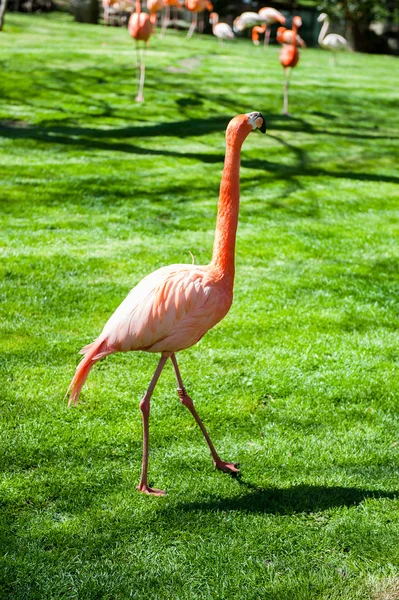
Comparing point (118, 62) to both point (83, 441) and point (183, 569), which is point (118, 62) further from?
point (183, 569)

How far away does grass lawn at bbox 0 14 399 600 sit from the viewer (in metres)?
3.03

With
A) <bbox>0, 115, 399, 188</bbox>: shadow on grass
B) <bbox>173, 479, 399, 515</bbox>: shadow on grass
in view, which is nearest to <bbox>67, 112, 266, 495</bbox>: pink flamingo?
<bbox>173, 479, 399, 515</bbox>: shadow on grass

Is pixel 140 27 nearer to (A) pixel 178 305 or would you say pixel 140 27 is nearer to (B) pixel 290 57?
(B) pixel 290 57

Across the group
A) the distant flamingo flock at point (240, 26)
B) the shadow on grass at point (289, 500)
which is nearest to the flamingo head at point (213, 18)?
the distant flamingo flock at point (240, 26)

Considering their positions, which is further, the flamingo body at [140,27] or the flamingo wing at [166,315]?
the flamingo body at [140,27]

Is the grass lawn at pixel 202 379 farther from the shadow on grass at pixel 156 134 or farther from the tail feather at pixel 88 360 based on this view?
the tail feather at pixel 88 360

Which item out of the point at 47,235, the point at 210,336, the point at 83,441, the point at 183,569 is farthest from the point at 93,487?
the point at 47,235

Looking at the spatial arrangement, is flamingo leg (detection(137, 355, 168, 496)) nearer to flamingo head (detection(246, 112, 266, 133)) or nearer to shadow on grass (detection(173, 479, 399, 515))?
shadow on grass (detection(173, 479, 399, 515))

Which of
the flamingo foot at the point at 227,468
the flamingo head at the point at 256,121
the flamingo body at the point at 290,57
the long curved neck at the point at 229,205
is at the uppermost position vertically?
the flamingo body at the point at 290,57

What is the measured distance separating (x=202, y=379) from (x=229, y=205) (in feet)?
4.68

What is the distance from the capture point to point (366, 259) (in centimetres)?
675

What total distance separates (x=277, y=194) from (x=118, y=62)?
28.2 ft

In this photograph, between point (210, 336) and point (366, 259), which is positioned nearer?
point (210, 336)

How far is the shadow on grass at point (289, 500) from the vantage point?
11.0 ft
